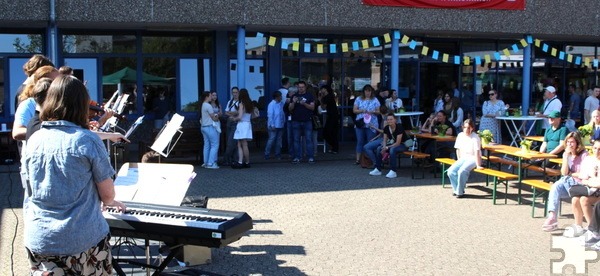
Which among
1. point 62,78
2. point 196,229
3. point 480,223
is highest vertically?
point 62,78

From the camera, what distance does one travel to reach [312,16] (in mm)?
15242

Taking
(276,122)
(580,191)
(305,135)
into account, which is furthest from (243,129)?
(580,191)

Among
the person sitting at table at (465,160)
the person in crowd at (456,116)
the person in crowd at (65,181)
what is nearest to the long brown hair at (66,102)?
the person in crowd at (65,181)

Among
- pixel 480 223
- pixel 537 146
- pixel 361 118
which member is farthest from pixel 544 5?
pixel 480 223

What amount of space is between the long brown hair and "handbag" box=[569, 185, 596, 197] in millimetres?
6151

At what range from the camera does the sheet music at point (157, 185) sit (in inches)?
224

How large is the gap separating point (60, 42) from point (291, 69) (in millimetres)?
5575

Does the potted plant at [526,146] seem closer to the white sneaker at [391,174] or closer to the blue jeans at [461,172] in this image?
the blue jeans at [461,172]

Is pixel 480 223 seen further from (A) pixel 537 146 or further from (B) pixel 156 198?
(A) pixel 537 146

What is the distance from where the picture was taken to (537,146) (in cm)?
1441

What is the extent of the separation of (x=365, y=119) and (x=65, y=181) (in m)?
10.8

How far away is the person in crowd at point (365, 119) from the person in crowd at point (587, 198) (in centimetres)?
626

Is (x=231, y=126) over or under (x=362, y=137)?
over

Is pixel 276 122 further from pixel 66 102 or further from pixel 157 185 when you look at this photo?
pixel 66 102
